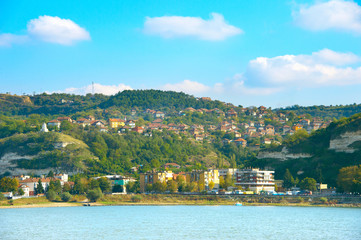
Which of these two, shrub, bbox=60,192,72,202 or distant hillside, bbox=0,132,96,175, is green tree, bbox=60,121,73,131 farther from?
shrub, bbox=60,192,72,202

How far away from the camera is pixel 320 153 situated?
11256 cm

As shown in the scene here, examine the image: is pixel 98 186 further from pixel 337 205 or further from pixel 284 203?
pixel 337 205

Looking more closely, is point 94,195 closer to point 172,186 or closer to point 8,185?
point 172,186

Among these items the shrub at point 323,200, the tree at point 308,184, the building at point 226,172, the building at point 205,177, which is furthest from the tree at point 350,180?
the building at point 226,172

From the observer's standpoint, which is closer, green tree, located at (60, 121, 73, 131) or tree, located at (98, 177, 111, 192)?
tree, located at (98, 177, 111, 192)

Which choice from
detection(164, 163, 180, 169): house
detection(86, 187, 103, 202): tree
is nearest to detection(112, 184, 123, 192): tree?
detection(86, 187, 103, 202): tree

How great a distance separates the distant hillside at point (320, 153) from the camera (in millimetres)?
103875

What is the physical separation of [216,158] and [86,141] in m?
39.8

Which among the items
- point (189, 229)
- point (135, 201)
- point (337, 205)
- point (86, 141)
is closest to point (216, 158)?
point (86, 141)

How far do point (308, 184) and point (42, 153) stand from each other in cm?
7401

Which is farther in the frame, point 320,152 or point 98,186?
point 320,152

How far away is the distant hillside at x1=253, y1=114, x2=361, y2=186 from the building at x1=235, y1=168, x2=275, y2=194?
23.9ft

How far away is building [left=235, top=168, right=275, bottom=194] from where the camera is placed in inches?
4104

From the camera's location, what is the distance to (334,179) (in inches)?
3907
